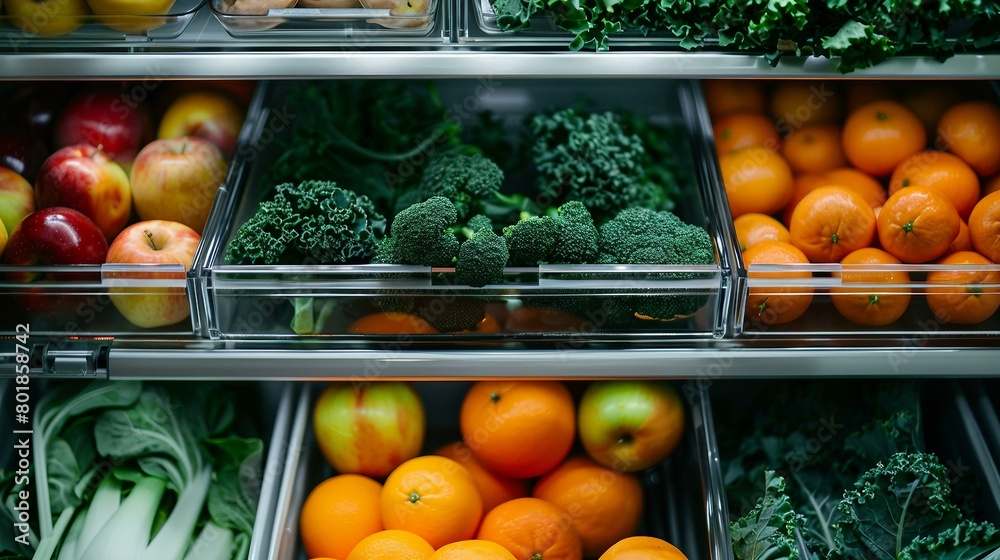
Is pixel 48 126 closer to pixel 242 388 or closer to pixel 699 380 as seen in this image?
pixel 242 388

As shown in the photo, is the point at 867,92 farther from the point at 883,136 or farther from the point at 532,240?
the point at 532,240

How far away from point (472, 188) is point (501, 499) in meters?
0.57

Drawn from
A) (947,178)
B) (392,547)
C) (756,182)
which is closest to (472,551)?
(392,547)

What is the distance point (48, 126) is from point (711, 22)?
4.05ft

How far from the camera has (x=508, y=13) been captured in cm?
117

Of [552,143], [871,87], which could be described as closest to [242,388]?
[552,143]

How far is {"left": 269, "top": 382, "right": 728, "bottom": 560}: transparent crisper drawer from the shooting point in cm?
135

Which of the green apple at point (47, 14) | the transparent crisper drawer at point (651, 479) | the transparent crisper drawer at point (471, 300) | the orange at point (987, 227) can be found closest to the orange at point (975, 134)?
the orange at point (987, 227)

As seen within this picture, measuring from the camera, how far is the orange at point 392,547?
4.00 feet

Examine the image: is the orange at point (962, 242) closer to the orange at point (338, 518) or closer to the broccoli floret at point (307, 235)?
the broccoli floret at point (307, 235)


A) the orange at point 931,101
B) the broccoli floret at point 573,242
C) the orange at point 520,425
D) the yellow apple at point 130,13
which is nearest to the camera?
the yellow apple at point 130,13

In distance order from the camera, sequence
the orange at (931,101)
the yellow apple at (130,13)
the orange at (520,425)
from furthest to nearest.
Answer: the orange at (931,101)
the orange at (520,425)
the yellow apple at (130,13)

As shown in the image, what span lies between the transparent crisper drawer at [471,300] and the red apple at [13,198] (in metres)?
0.36

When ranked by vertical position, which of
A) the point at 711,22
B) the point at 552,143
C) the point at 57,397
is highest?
the point at 711,22
